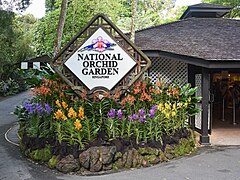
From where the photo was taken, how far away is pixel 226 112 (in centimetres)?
1388

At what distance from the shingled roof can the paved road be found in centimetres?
248

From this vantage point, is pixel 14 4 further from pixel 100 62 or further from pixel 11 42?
pixel 100 62

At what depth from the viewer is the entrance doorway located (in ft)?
29.1

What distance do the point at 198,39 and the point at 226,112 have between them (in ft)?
15.6

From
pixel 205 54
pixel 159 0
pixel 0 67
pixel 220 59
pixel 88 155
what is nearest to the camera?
pixel 88 155

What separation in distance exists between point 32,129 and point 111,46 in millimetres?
2537

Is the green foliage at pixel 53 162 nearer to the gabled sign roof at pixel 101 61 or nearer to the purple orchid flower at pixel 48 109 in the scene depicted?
the purple orchid flower at pixel 48 109

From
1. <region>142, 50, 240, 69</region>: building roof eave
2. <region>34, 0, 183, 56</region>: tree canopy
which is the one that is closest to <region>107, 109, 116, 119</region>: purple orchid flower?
<region>142, 50, 240, 69</region>: building roof eave

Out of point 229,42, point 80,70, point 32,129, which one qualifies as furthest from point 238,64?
point 32,129

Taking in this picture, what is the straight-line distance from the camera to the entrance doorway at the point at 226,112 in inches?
349

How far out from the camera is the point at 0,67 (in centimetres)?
2075

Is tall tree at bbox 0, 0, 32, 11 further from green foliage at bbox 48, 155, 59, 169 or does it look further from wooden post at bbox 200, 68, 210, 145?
green foliage at bbox 48, 155, 59, 169

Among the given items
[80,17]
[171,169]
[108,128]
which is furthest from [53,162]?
[80,17]

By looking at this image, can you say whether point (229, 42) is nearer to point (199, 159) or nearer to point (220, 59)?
point (220, 59)
